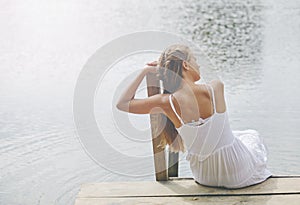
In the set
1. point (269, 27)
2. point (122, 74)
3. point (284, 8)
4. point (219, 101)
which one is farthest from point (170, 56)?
point (284, 8)

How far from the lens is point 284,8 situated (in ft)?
35.4

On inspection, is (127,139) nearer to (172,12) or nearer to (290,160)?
(290,160)

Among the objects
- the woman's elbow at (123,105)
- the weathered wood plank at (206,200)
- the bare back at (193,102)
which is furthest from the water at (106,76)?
the bare back at (193,102)

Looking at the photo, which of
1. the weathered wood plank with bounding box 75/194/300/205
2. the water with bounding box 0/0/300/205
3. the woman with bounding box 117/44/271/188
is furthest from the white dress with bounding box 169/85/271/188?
the water with bounding box 0/0/300/205

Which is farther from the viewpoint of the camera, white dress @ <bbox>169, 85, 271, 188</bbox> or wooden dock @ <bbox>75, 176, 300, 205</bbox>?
white dress @ <bbox>169, 85, 271, 188</bbox>

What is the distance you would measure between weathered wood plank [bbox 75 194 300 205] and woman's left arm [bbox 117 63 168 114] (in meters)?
0.44

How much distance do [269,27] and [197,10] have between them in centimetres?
219

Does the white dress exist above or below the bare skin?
below

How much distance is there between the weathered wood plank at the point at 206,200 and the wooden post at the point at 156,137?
0.79 feet

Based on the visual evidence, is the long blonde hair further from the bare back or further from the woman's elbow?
the woman's elbow

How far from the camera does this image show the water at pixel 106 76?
372cm

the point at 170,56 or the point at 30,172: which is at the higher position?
the point at 170,56

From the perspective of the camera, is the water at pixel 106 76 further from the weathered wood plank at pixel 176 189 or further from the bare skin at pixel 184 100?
the bare skin at pixel 184 100

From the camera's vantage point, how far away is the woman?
2455 millimetres
